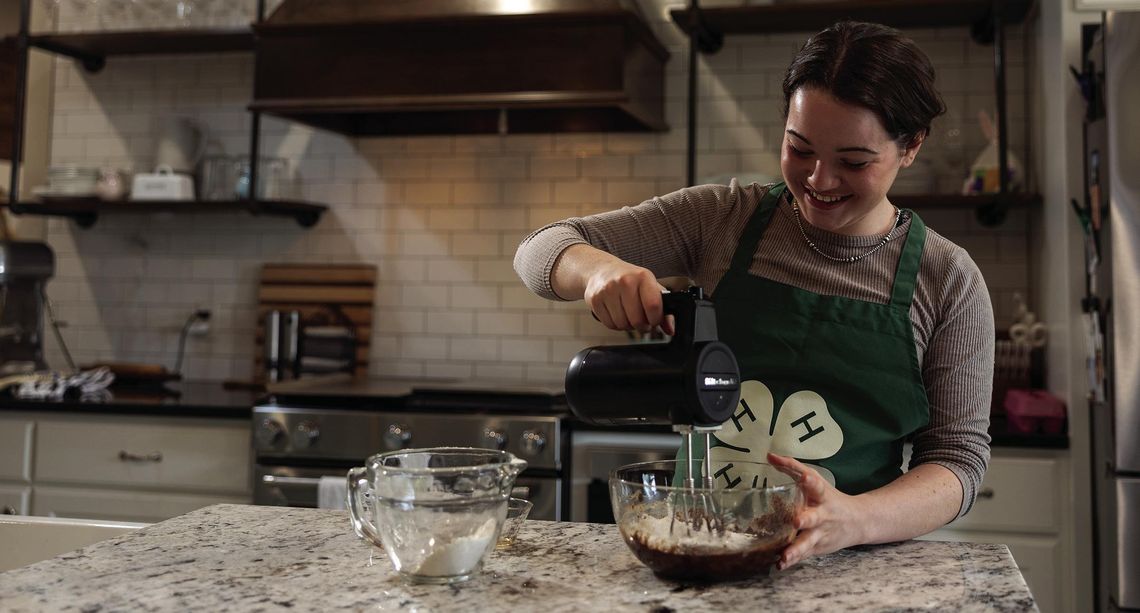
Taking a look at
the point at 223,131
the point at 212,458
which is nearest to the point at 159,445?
the point at 212,458

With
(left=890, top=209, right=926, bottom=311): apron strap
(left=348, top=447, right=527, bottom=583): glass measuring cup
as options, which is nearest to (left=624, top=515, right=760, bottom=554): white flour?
(left=348, top=447, right=527, bottom=583): glass measuring cup

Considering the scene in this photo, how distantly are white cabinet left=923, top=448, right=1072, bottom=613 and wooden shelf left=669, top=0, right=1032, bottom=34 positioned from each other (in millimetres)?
1343

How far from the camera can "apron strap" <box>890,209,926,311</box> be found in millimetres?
1488

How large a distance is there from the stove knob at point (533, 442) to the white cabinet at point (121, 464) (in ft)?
2.85

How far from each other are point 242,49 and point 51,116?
2.94 ft

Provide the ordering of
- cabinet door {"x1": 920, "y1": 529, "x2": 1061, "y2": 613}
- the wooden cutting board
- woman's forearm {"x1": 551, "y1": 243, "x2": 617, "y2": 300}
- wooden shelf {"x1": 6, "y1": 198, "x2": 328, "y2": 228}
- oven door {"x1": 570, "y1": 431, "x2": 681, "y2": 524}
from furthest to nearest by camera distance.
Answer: the wooden cutting board
wooden shelf {"x1": 6, "y1": 198, "x2": 328, "y2": 228}
oven door {"x1": 570, "y1": 431, "x2": 681, "y2": 524}
cabinet door {"x1": 920, "y1": 529, "x2": 1061, "y2": 613}
woman's forearm {"x1": 551, "y1": 243, "x2": 617, "y2": 300}

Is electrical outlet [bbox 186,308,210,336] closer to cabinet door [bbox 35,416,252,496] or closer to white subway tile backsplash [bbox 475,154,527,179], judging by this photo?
cabinet door [bbox 35,416,252,496]

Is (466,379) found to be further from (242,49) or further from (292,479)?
(242,49)

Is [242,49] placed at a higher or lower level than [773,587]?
higher

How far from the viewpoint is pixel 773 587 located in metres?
1.12

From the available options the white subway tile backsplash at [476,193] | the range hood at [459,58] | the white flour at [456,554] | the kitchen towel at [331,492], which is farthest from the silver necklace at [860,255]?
the white subway tile backsplash at [476,193]

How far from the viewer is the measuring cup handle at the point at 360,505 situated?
1.14 m

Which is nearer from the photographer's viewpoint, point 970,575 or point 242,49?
point 970,575

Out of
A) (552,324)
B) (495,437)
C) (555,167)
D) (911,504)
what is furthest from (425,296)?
(911,504)
